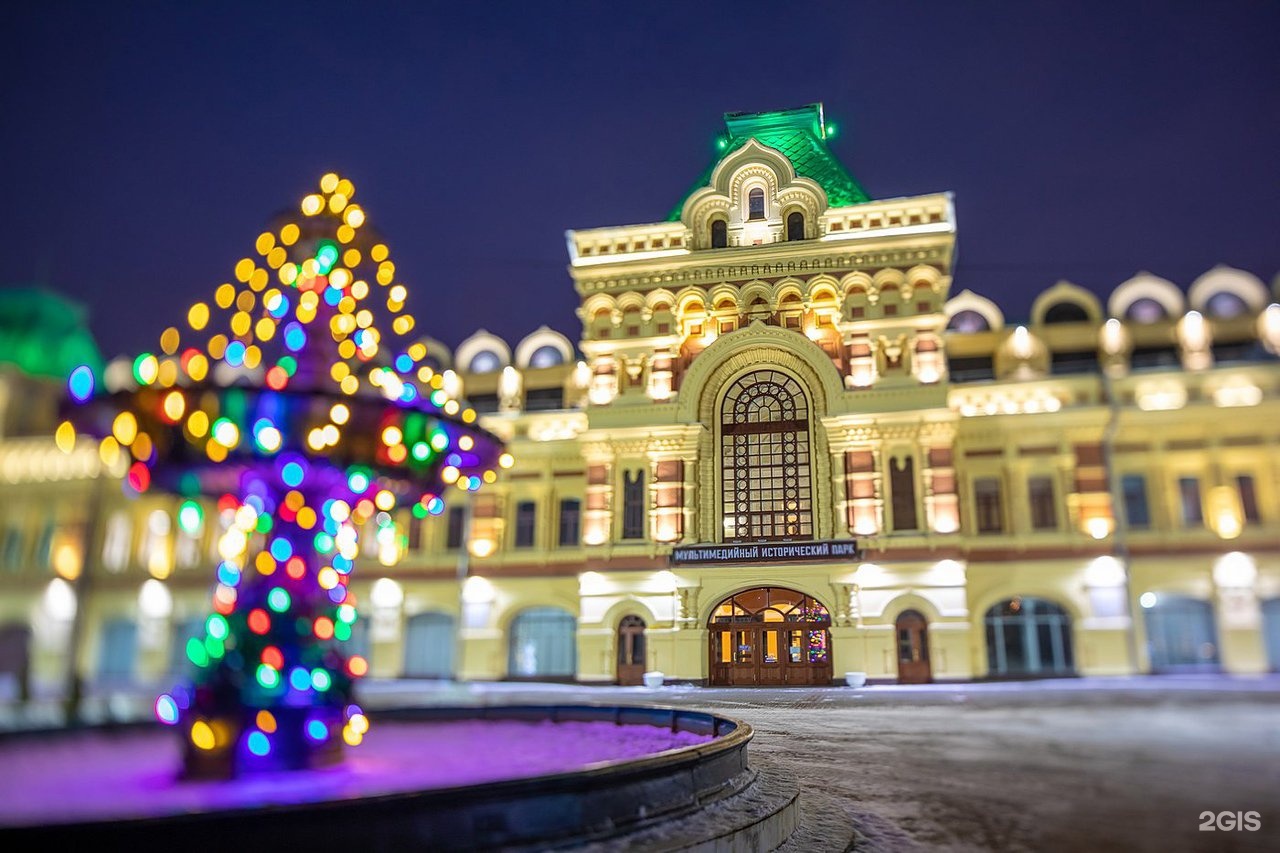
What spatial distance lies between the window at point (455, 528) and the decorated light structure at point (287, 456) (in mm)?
22184

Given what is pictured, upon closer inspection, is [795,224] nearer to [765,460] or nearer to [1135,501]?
[765,460]

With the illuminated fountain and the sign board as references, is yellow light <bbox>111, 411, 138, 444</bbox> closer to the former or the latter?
the illuminated fountain

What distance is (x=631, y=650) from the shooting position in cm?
2844

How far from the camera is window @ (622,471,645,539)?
1156 inches

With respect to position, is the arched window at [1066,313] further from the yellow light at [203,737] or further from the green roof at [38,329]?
the green roof at [38,329]

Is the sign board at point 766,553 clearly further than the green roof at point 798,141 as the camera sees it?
No

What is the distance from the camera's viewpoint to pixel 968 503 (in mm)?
28000

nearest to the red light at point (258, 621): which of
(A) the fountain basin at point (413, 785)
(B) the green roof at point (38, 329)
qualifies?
(A) the fountain basin at point (413, 785)

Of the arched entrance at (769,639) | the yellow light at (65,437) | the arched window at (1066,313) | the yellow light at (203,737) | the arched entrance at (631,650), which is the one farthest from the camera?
the arched window at (1066,313)

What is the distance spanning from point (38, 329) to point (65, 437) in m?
2.08

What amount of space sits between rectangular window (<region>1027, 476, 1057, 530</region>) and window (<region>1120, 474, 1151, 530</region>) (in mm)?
2266

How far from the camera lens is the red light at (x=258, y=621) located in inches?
338

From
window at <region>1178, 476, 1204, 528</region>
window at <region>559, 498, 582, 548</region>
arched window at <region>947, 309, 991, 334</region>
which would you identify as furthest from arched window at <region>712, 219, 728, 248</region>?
window at <region>1178, 476, 1204, 528</region>

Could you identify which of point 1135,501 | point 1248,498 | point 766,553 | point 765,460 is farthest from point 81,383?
point 1248,498
